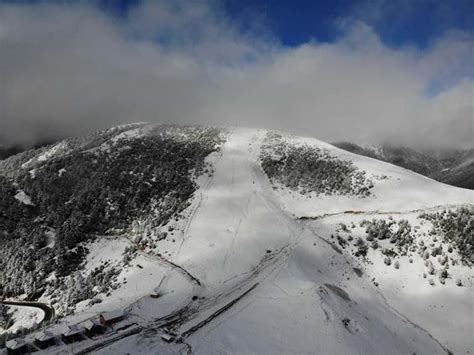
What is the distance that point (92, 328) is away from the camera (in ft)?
114

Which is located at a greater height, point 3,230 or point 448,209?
point 448,209

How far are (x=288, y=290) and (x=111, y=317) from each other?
2077 cm

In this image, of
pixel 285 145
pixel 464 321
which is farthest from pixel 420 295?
pixel 285 145

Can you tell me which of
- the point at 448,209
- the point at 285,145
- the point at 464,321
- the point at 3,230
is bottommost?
the point at 3,230

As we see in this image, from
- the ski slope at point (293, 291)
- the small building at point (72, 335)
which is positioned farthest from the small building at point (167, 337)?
the small building at point (72, 335)

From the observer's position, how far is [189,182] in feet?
294

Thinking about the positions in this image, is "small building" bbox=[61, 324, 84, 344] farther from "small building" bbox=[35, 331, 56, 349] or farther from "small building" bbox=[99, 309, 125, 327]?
"small building" bbox=[99, 309, 125, 327]

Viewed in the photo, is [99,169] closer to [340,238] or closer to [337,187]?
[337,187]

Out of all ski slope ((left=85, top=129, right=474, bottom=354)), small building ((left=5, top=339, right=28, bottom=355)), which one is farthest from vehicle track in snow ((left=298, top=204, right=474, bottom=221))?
small building ((left=5, top=339, right=28, bottom=355))

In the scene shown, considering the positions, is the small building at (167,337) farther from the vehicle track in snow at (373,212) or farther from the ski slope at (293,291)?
the vehicle track in snow at (373,212)

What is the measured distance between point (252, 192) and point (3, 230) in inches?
2478

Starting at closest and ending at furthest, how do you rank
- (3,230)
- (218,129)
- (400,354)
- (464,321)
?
(400,354), (464,321), (3,230), (218,129)

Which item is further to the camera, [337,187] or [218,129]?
[218,129]

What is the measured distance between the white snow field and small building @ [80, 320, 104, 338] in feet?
5.08
